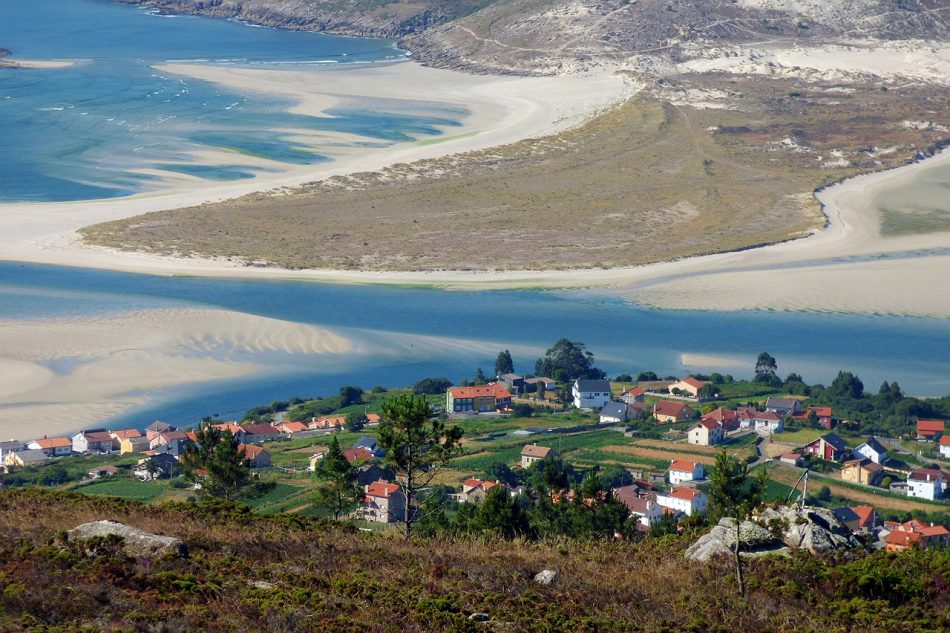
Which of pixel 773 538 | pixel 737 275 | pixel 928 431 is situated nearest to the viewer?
pixel 773 538

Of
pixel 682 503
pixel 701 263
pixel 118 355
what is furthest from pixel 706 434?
pixel 701 263

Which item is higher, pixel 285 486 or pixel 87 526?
pixel 87 526

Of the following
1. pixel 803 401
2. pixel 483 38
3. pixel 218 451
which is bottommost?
pixel 803 401

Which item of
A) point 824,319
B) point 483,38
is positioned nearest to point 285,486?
point 824,319

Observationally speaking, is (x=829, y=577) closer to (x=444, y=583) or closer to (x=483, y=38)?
(x=444, y=583)

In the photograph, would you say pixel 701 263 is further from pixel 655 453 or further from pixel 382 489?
pixel 382 489

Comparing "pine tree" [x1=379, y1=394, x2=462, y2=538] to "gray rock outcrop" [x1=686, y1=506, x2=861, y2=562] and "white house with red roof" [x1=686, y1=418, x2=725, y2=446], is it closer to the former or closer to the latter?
"gray rock outcrop" [x1=686, y1=506, x2=861, y2=562]

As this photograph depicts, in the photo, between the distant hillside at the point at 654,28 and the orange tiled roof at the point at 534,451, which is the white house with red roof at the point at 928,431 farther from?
the distant hillside at the point at 654,28
